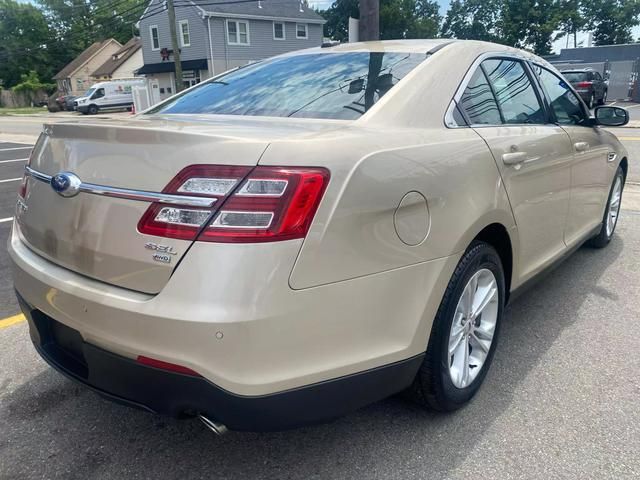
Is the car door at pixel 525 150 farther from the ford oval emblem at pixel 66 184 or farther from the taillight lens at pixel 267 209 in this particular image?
the ford oval emblem at pixel 66 184

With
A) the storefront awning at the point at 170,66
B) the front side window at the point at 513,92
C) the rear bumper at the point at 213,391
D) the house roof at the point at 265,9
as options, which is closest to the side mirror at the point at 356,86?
the front side window at the point at 513,92

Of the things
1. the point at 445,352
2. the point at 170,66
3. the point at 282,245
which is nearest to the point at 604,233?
the point at 445,352

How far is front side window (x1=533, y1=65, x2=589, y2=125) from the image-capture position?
11.5 feet

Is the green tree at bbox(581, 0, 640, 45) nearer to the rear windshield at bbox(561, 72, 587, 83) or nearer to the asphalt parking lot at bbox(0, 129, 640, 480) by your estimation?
the rear windshield at bbox(561, 72, 587, 83)

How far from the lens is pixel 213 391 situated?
1.71 metres

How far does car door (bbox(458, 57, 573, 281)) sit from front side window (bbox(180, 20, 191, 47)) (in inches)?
1361

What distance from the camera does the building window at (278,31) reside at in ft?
116

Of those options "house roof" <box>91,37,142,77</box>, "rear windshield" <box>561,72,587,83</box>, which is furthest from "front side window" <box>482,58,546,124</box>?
"house roof" <box>91,37,142,77</box>

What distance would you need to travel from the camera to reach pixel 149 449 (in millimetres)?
2289

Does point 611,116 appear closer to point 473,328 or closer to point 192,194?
point 473,328

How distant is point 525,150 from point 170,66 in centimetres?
3673

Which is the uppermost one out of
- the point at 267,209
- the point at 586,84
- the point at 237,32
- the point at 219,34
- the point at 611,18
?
the point at 611,18

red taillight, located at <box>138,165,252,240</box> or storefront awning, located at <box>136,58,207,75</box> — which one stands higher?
storefront awning, located at <box>136,58,207,75</box>

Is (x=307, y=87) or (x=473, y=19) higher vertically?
(x=473, y=19)
